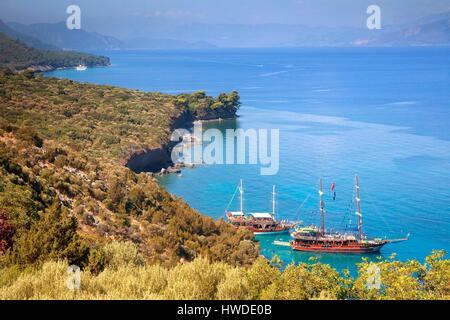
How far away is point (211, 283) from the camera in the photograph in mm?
12117

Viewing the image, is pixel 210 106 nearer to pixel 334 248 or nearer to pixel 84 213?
A: pixel 334 248

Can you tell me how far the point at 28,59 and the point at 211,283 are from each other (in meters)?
151

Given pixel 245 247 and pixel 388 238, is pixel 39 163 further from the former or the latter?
pixel 388 238

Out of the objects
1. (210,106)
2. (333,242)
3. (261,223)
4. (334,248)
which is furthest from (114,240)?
(210,106)

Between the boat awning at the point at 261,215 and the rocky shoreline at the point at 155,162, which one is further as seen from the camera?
the rocky shoreline at the point at 155,162

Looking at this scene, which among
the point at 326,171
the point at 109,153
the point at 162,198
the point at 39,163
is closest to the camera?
the point at 39,163

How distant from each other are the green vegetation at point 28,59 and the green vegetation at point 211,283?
401 feet

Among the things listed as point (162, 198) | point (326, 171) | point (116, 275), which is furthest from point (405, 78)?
point (116, 275)

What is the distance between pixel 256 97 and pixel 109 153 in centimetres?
6299

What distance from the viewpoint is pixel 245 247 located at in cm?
2788

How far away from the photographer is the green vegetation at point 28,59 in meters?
138

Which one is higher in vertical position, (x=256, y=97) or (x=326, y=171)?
(x=256, y=97)

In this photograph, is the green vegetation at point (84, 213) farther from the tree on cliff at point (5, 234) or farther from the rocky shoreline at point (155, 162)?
the rocky shoreline at point (155, 162)

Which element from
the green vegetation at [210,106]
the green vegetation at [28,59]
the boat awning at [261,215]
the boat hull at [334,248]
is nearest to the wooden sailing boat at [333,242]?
the boat hull at [334,248]
